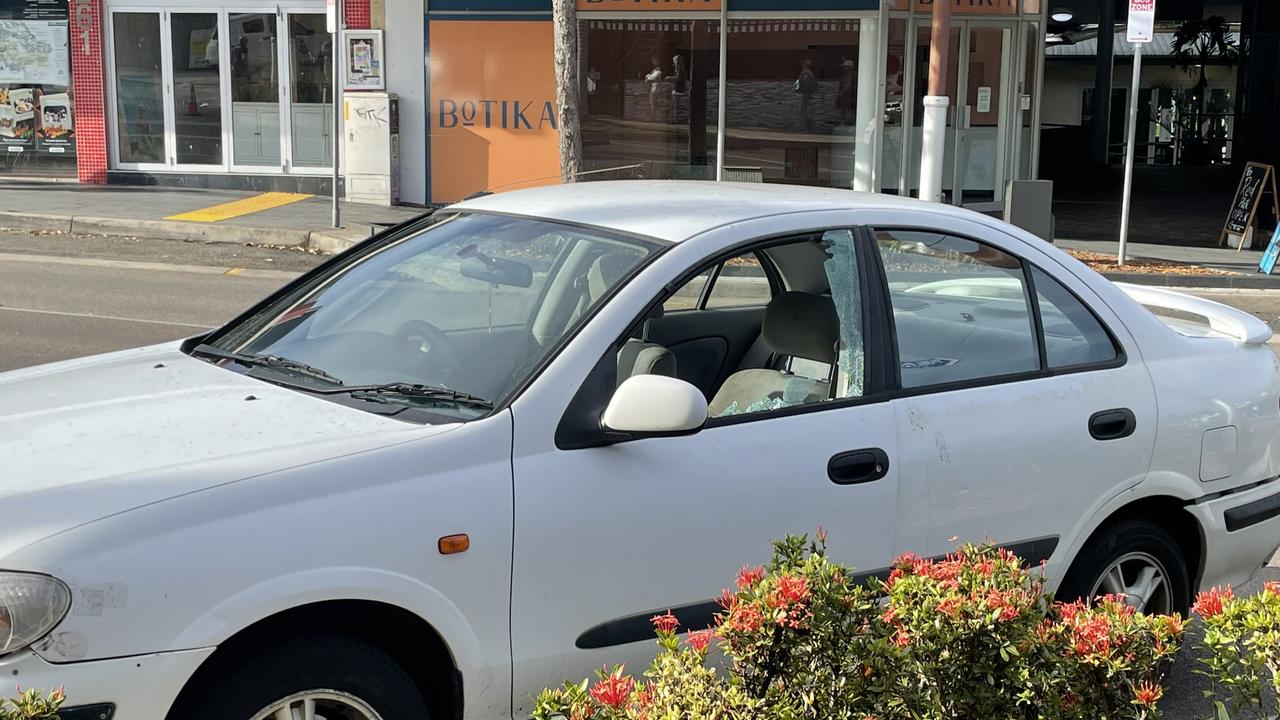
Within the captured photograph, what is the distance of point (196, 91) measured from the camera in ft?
68.4

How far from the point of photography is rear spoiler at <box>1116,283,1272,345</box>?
4.77m

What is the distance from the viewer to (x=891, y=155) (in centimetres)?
1936

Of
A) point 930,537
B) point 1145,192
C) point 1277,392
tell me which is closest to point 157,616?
point 930,537

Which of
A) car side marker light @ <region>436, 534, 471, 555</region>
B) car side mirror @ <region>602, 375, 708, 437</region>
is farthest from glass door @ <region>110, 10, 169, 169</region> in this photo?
car side marker light @ <region>436, 534, 471, 555</region>

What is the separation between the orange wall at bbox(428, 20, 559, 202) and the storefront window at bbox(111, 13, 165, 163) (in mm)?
4616

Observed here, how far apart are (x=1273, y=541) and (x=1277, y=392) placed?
20.6 inches

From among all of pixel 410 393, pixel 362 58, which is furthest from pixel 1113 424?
pixel 362 58

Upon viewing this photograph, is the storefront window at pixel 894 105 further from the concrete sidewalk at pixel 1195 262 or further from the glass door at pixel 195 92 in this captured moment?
the glass door at pixel 195 92

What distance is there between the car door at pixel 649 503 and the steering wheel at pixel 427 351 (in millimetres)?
410

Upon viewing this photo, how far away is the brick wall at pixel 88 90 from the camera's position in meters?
20.7

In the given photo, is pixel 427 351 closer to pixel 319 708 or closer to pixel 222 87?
pixel 319 708

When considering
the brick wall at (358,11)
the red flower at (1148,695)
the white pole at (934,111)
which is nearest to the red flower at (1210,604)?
the red flower at (1148,695)

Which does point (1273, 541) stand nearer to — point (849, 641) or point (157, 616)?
point (849, 641)

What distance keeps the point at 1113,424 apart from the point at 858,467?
999 mm
